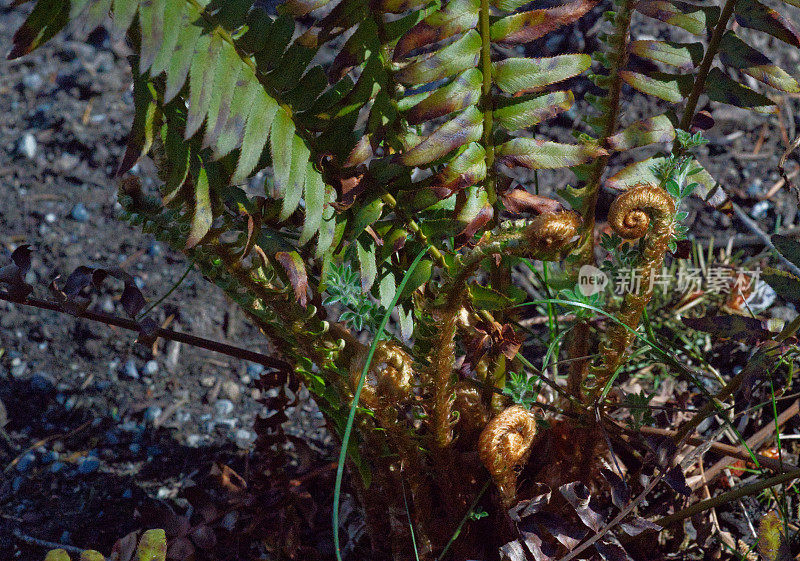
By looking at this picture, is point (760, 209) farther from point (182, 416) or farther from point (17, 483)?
point (17, 483)

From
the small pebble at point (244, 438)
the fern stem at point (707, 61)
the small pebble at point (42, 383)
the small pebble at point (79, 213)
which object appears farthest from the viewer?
the small pebble at point (79, 213)

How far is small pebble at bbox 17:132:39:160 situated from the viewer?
109 inches

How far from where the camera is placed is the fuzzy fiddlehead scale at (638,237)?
1068mm

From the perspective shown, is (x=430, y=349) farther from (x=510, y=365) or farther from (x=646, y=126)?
(x=646, y=126)

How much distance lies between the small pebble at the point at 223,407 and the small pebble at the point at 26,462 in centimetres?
48

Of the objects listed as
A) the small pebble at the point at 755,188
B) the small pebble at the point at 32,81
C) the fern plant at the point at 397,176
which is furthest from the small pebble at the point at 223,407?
the small pebble at the point at 755,188

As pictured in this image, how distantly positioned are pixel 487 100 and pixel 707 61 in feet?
1.62

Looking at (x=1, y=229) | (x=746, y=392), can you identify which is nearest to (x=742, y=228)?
(x=746, y=392)

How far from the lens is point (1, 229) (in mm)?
2531

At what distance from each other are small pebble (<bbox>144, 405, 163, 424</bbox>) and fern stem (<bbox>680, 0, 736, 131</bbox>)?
156 centimetres

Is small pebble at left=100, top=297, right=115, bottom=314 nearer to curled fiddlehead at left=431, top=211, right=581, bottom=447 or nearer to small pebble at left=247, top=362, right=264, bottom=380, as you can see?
small pebble at left=247, top=362, right=264, bottom=380

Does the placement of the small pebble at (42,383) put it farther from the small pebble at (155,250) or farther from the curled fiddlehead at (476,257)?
the curled fiddlehead at (476,257)

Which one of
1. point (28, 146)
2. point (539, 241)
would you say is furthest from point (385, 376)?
point (28, 146)

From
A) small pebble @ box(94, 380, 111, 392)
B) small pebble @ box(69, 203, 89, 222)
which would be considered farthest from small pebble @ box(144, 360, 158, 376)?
small pebble @ box(69, 203, 89, 222)
